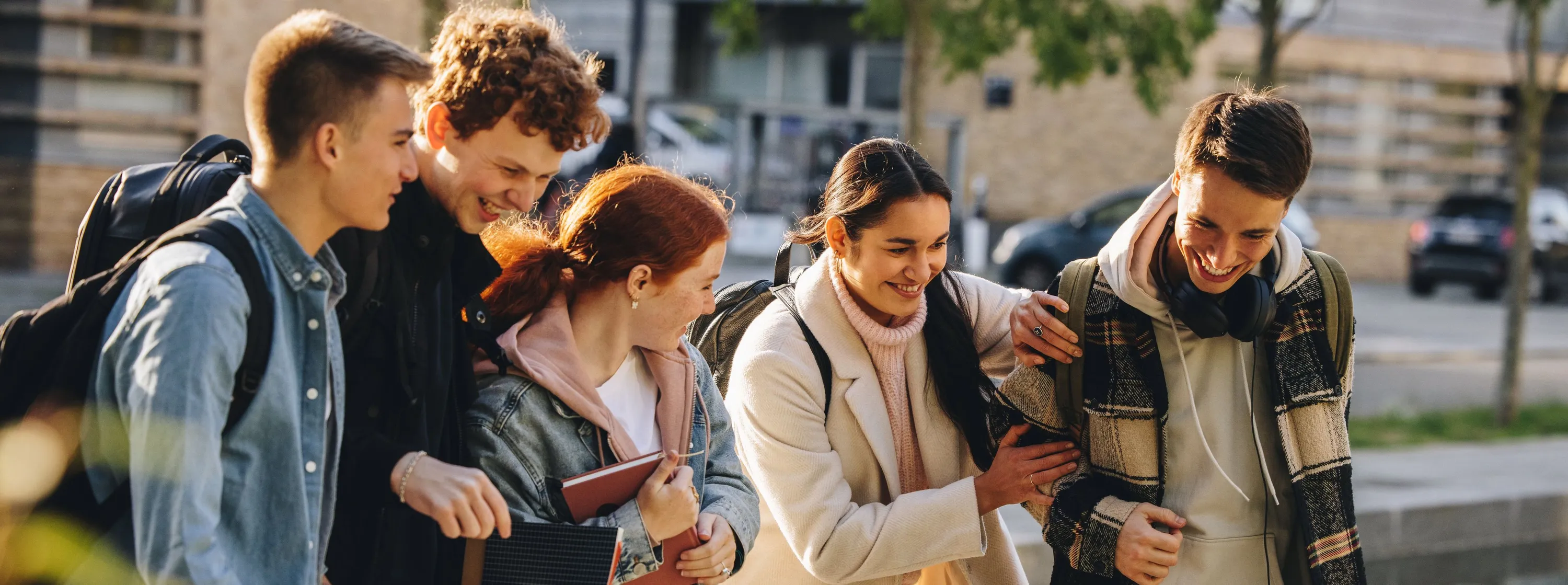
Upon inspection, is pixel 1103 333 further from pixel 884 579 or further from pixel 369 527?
pixel 369 527

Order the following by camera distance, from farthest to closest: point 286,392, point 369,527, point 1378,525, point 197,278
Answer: point 1378,525
point 369,527
point 286,392
point 197,278

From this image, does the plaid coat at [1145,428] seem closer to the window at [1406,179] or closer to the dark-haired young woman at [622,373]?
the dark-haired young woman at [622,373]

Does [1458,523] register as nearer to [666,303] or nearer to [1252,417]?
[1252,417]

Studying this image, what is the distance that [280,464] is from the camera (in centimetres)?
190

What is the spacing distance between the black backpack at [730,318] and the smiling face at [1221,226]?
93cm

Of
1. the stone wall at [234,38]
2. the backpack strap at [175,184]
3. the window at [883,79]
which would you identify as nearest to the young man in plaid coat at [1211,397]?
the backpack strap at [175,184]

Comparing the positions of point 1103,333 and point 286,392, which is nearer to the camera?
point 286,392

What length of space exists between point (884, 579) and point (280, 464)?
151cm

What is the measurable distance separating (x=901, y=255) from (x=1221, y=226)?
659mm

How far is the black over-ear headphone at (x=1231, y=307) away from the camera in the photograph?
255cm

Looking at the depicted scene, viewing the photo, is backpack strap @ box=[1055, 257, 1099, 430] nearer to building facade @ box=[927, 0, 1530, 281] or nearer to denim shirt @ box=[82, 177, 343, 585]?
denim shirt @ box=[82, 177, 343, 585]

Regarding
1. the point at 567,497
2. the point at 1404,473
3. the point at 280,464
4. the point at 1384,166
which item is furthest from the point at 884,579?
the point at 1384,166

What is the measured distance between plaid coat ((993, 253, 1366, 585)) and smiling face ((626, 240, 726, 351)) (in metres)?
0.71

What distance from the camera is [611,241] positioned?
264cm
